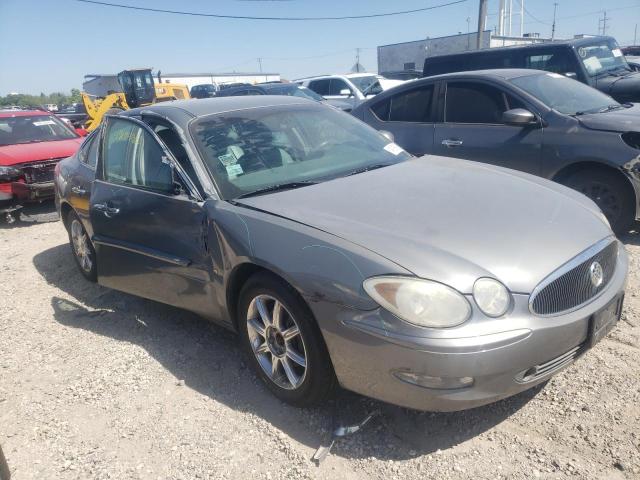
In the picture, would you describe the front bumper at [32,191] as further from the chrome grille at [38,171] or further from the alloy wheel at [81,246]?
the alloy wheel at [81,246]

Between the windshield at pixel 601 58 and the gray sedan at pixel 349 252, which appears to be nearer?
the gray sedan at pixel 349 252

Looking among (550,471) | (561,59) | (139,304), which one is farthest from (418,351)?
(561,59)

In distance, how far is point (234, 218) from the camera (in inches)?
112

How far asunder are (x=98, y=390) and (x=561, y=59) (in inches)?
339

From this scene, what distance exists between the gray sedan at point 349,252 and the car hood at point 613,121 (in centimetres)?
196

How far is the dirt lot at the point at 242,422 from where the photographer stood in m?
2.37

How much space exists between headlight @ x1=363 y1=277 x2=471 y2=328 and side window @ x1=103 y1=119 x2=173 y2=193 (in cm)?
169

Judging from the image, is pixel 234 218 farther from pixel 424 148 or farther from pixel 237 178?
pixel 424 148

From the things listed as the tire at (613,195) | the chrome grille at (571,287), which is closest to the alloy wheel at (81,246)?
the chrome grille at (571,287)

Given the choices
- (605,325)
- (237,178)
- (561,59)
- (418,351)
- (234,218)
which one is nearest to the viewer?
(418,351)

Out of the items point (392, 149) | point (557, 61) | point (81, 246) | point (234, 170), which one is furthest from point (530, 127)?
point (557, 61)

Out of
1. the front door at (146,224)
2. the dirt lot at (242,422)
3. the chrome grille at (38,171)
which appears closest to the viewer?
the dirt lot at (242,422)

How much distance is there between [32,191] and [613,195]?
728cm

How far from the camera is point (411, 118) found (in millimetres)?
6117
